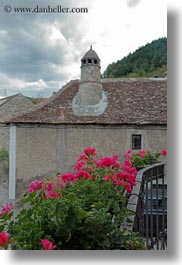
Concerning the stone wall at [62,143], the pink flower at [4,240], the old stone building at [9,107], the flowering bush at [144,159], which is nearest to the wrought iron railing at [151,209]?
the pink flower at [4,240]

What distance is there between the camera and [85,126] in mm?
3623

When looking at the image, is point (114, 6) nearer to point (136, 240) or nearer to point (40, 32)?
point (40, 32)

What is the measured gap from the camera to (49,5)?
1367 mm

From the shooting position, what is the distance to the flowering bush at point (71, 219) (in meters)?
0.95

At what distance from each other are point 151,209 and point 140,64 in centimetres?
110

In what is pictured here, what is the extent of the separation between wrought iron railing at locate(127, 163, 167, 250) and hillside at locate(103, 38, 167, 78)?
1.92 ft

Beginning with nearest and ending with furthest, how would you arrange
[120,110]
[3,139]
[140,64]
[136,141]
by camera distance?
1. [140,64]
2. [3,139]
3. [120,110]
4. [136,141]

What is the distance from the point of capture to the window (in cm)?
333

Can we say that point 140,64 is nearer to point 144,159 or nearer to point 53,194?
point 144,159

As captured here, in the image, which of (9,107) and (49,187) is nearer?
(49,187)

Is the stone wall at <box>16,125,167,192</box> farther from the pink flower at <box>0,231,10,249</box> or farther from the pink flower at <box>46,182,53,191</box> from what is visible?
the pink flower at <box>0,231,10,249</box>

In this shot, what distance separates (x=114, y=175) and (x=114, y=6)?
30.3 inches

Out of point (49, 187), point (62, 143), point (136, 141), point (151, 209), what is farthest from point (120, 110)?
point (49, 187)

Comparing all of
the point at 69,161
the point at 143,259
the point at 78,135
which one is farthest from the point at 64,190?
the point at 78,135
